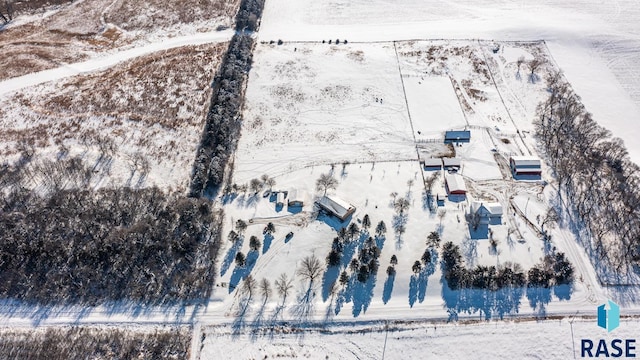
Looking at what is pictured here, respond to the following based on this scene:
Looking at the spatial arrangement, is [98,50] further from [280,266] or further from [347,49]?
[280,266]

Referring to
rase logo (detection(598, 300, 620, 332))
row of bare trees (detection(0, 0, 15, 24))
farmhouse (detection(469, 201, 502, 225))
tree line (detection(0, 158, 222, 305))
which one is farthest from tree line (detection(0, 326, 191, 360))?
row of bare trees (detection(0, 0, 15, 24))

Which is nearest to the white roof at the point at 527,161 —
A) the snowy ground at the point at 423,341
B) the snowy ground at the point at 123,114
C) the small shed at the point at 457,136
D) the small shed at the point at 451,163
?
the small shed at the point at 451,163

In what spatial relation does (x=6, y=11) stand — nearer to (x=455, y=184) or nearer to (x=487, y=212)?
(x=455, y=184)

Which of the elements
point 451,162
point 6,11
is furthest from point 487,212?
point 6,11

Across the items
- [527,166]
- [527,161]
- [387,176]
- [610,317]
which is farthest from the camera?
[387,176]

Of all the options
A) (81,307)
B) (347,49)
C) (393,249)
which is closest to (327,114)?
(347,49)

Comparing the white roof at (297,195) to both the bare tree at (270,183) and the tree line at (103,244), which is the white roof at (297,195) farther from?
the tree line at (103,244)

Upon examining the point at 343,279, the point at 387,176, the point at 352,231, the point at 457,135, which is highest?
the point at 457,135
